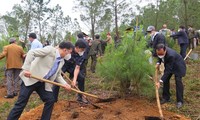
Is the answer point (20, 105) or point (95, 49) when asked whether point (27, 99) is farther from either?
point (95, 49)

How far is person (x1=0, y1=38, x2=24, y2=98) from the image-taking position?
29.1ft

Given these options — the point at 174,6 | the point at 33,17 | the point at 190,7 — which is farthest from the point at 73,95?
the point at 33,17

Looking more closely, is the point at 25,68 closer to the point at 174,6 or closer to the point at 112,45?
the point at 112,45

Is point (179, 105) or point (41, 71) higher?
point (41, 71)

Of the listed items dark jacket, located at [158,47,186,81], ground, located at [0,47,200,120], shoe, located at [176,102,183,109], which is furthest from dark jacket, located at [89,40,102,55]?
Result: shoe, located at [176,102,183,109]

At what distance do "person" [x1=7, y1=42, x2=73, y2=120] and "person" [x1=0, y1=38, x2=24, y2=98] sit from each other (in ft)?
13.4

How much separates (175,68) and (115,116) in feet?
6.46

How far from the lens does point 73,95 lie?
27.4ft

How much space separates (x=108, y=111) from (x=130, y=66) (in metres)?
1.17

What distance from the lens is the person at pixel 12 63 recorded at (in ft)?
29.1

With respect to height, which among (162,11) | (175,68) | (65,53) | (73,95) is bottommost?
(73,95)

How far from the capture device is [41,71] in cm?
499

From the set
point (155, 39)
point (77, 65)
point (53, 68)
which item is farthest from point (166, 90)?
point (53, 68)

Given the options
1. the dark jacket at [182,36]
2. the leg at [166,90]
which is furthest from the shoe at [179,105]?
the dark jacket at [182,36]
